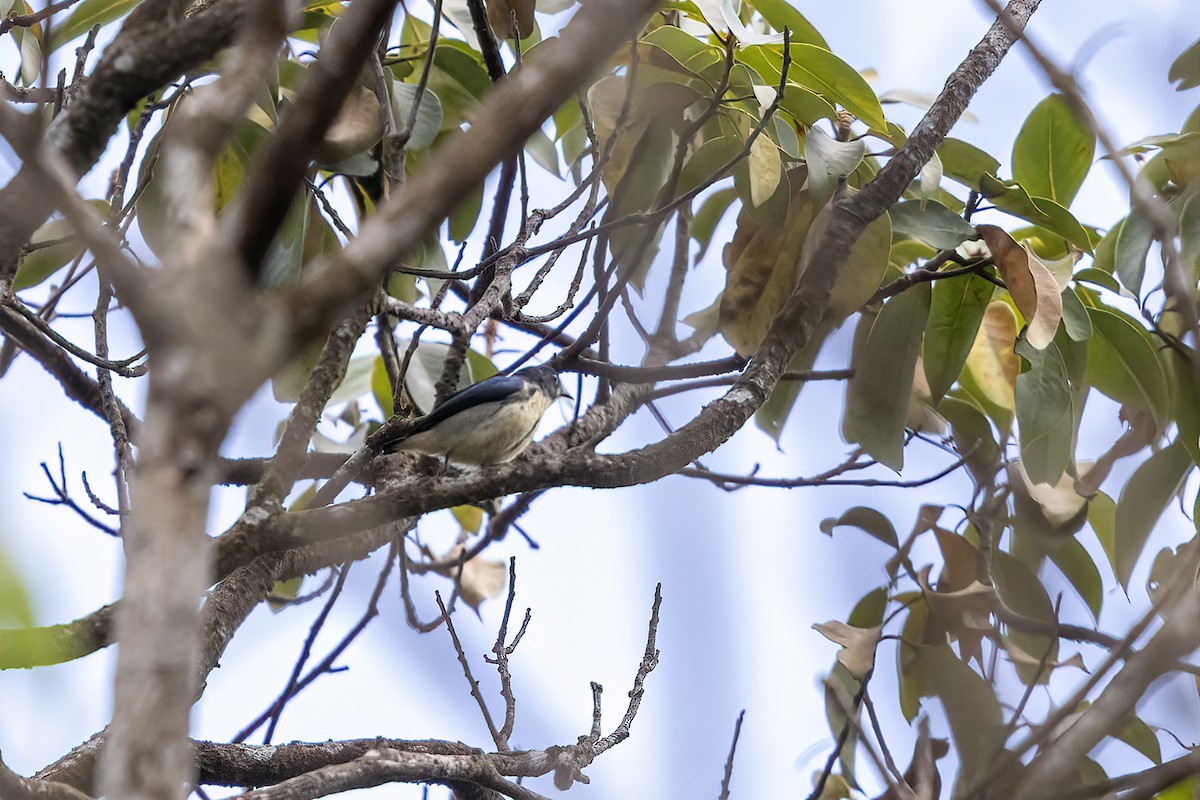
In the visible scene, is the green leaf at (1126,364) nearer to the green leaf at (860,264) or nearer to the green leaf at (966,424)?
the green leaf at (966,424)

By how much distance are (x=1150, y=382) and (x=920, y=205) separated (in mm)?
724

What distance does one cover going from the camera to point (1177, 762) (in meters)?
0.98

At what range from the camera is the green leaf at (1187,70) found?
2.68m

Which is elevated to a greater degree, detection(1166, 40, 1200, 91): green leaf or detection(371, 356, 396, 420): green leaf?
detection(371, 356, 396, 420): green leaf

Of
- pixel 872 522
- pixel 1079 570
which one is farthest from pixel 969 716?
pixel 1079 570

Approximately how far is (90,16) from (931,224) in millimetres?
2254

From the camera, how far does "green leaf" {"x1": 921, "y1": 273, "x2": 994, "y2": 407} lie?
2707 mm

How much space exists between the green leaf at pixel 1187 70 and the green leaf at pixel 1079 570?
120 centimetres

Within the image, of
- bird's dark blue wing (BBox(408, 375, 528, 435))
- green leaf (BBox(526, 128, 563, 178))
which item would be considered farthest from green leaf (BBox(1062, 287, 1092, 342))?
bird's dark blue wing (BBox(408, 375, 528, 435))

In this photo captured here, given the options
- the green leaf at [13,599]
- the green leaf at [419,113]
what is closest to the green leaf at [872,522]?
the green leaf at [419,113]

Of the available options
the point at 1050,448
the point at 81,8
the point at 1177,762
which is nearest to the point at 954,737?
the point at 1177,762

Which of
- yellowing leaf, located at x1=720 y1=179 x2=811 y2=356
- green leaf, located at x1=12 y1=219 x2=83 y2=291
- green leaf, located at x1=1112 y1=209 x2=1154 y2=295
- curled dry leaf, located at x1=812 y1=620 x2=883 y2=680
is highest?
green leaf, located at x1=12 y1=219 x2=83 y2=291

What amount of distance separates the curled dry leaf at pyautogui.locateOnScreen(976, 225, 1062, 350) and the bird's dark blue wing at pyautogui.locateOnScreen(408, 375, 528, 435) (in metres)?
1.71

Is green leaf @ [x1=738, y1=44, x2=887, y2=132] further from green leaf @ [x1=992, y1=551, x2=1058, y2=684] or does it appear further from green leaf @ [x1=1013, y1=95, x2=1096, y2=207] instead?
green leaf @ [x1=992, y1=551, x2=1058, y2=684]
